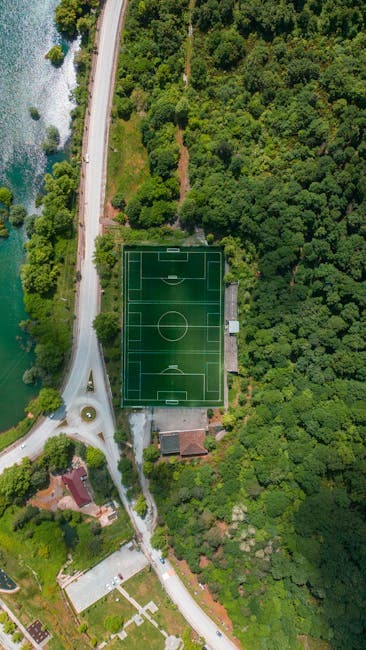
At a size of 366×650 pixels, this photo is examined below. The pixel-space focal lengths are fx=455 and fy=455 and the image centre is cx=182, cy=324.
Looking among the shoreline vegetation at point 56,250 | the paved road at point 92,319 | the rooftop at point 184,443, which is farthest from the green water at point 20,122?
the rooftop at point 184,443

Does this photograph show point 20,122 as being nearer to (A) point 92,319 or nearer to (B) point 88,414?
(A) point 92,319

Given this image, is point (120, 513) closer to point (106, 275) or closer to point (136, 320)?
point (136, 320)

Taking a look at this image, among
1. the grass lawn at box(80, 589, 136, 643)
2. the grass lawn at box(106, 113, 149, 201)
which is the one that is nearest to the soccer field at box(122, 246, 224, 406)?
the grass lawn at box(106, 113, 149, 201)

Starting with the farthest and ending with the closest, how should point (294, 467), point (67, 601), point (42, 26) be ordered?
point (42, 26) < point (67, 601) < point (294, 467)

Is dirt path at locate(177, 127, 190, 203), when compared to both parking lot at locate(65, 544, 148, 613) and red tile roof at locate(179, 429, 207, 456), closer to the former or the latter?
red tile roof at locate(179, 429, 207, 456)

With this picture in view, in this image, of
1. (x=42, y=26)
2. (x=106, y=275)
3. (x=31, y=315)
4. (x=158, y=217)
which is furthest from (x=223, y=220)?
(x=42, y=26)

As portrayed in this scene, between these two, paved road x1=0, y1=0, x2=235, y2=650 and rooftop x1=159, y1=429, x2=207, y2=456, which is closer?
rooftop x1=159, y1=429, x2=207, y2=456
